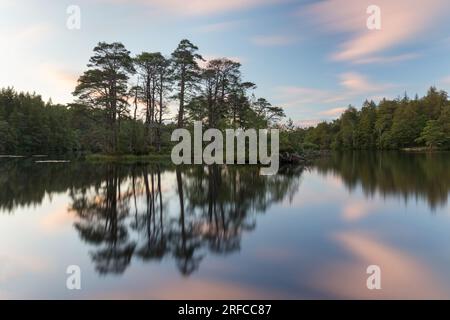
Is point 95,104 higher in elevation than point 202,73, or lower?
lower

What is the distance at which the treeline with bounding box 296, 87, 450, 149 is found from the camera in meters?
65.9

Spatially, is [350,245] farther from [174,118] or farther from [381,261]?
[174,118]

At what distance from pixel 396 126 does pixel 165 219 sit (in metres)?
75.2

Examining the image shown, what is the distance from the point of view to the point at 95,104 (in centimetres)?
3584

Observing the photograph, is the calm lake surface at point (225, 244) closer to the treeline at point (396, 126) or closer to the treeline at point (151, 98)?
the treeline at point (151, 98)

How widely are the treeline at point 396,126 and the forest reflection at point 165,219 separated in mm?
48587

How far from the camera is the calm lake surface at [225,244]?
524 centimetres

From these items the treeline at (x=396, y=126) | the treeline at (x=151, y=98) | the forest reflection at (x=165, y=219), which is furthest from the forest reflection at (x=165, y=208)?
the treeline at (x=396, y=126)

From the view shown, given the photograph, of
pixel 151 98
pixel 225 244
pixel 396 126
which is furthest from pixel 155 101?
pixel 396 126

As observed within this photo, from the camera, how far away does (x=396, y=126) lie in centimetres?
7450
